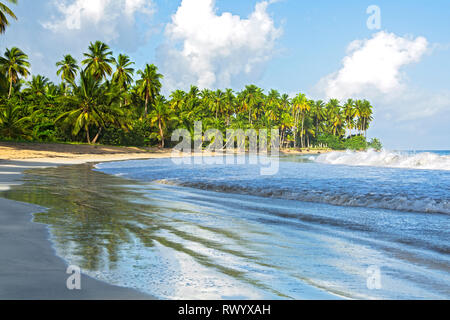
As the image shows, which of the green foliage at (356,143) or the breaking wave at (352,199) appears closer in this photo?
the breaking wave at (352,199)

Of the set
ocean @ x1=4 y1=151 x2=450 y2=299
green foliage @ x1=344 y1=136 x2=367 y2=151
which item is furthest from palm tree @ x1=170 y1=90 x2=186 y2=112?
ocean @ x1=4 y1=151 x2=450 y2=299

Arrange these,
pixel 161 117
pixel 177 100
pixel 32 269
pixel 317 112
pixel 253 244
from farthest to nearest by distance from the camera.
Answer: pixel 317 112, pixel 177 100, pixel 161 117, pixel 253 244, pixel 32 269

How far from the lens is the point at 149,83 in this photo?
203ft

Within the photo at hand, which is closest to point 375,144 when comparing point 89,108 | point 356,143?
point 356,143

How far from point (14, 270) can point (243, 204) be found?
6.28m

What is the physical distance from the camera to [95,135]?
49.7 m

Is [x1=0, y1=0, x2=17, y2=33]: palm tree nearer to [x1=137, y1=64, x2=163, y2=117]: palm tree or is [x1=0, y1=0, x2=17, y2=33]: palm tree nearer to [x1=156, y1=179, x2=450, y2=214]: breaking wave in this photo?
[x1=156, y1=179, x2=450, y2=214]: breaking wave

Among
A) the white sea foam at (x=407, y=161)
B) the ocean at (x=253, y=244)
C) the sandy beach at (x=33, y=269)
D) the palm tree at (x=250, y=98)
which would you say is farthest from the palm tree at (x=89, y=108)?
the palm tree at (x=250, y=98)

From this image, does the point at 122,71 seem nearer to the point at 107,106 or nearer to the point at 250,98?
the point at 107,106

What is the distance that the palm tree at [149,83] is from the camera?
6181cm

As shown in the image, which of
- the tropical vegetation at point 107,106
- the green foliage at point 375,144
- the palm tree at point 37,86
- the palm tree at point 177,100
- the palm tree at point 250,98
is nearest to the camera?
the tropical vegetation at point 107,106

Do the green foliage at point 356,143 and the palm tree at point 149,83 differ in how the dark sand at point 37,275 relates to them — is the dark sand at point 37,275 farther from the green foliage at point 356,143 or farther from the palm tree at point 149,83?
the green foliage at point 356,143

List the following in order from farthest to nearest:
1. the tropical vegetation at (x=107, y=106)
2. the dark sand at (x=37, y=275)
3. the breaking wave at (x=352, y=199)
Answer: the tropical vegetation at (x=107, y=106) < the breaking wave at (x=352, y=199) < the dark sand at (x=37, y=275)
